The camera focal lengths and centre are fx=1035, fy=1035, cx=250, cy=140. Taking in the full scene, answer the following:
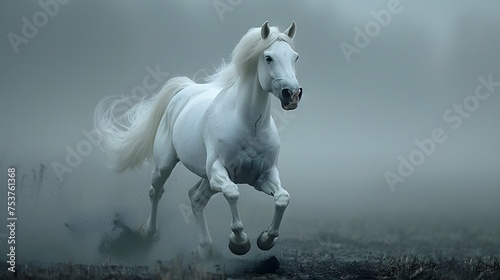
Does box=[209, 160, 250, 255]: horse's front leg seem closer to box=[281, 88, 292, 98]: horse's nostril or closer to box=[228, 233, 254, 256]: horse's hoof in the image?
box=[228, 233, 254, 256]: horse's hoof

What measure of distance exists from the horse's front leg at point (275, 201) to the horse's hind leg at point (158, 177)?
1970 mm

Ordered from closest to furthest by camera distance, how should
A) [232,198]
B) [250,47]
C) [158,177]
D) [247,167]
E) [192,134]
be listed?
[232,198], [250,47], [247,167], [192,134], [158,177]

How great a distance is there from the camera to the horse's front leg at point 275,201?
30.1 ft

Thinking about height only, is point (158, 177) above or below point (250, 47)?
below

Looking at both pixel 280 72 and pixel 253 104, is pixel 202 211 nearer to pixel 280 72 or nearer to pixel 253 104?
pixel 253 104

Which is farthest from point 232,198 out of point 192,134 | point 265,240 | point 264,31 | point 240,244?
point 264,31

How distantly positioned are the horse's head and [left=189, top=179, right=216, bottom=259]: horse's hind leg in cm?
Result: 204

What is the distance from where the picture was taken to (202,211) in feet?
35.2

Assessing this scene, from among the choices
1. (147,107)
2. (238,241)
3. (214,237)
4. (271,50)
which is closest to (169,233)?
(214,237)

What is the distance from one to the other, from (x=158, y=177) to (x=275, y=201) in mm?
2658

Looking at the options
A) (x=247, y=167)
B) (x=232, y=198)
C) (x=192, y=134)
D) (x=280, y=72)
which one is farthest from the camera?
(x=192, y=134)

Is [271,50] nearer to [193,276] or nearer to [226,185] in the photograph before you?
[226,185]

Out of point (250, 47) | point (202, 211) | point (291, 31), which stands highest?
point (291, 31)

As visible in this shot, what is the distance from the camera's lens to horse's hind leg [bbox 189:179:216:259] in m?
10.3
